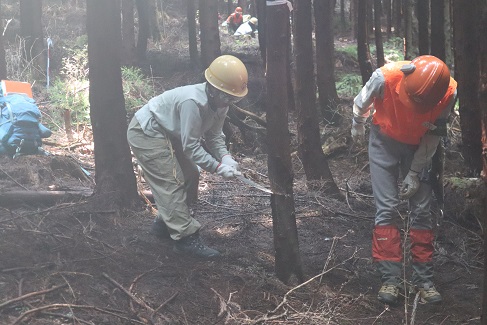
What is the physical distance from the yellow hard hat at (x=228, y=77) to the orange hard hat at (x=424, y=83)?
1.23 metres

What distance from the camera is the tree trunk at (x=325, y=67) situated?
1133 cm

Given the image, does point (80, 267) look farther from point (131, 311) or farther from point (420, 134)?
point (420, 134)

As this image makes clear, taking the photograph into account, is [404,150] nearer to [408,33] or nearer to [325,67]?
[325,67]

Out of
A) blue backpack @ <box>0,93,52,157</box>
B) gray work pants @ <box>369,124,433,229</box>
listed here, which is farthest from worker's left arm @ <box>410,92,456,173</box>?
blue backpack @ <box>0,93,52,157</box>

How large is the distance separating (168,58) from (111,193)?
11.8m

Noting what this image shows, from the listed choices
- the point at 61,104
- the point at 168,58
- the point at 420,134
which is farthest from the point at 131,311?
the point at 168,58

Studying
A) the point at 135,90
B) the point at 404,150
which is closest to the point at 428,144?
the point at 404,150

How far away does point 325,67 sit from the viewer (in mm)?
12219

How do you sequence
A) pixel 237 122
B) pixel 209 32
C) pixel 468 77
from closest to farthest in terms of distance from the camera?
pixel 468 77, pixel 237 122, pixel 209 32

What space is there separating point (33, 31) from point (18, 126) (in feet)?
Result: 28.3

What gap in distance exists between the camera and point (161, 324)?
155 inches

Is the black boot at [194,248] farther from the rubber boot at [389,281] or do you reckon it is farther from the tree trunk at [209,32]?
the tree trunk at [209,32]

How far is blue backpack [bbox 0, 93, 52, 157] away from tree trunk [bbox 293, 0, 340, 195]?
→ 336cm

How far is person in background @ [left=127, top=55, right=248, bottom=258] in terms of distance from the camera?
4.96 metres
